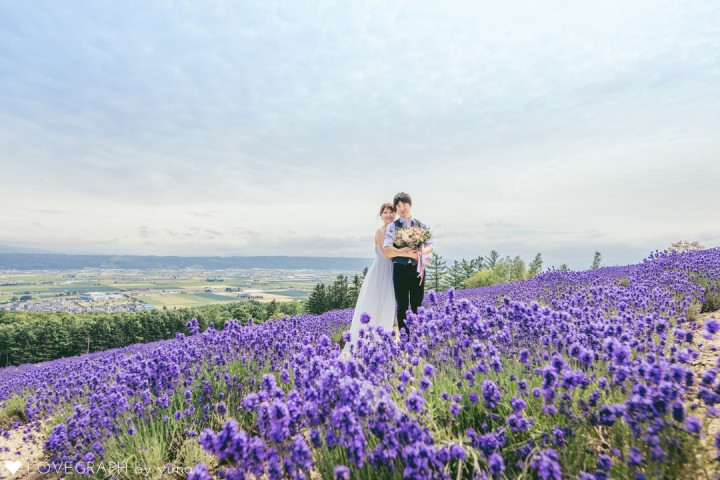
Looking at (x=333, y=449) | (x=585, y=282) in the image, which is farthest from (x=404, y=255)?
(x=585, y=282)

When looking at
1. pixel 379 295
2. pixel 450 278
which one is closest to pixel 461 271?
pixel 450 278

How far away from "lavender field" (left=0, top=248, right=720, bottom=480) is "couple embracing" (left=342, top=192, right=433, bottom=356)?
1.67 m

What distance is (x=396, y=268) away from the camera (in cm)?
625

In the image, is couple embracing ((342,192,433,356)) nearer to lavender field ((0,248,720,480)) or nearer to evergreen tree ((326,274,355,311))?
lavender field ((0,248,720,480))

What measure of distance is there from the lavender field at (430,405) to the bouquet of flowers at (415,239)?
6.24ft

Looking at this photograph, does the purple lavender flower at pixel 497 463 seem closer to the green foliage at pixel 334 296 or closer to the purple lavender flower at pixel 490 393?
the purple lavender flower at pixel 490 393

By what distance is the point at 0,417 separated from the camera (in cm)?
728

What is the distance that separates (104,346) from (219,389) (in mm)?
41254

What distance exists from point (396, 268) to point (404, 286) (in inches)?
12.7

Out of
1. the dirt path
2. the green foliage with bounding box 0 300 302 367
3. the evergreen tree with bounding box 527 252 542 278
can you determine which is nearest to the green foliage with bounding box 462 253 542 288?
the evergreen tree with bounding box 527 252 542 278

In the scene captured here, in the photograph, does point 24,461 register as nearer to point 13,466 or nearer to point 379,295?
point 13,466

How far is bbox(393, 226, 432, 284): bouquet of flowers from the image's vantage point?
19.2 feet

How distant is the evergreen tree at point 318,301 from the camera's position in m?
25.6

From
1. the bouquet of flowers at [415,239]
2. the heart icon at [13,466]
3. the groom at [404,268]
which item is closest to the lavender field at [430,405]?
the heart icon at [13,466]
